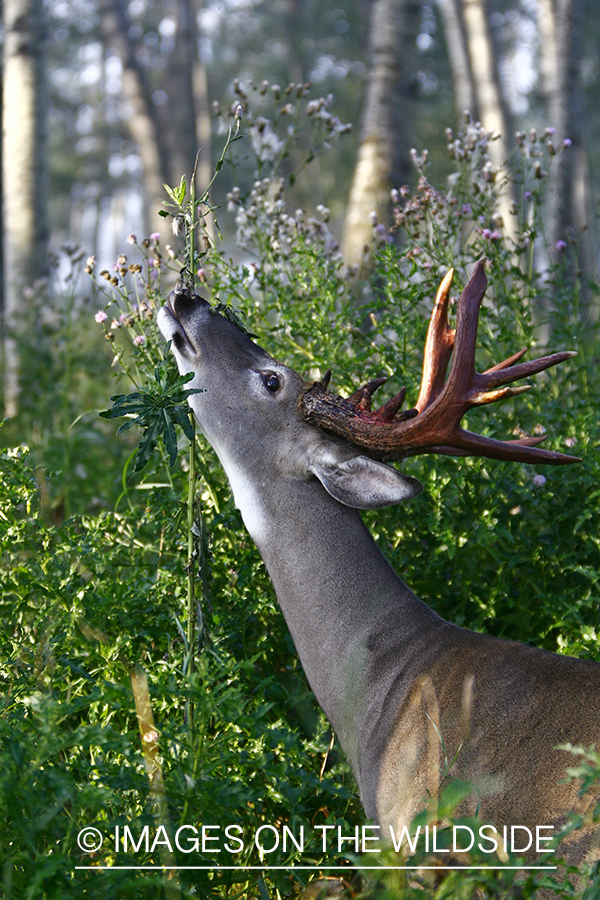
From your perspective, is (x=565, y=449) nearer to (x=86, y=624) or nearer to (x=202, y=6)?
(x=86, y=624)

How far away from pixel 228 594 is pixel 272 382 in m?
0.82

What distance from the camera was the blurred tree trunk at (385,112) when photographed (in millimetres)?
6035

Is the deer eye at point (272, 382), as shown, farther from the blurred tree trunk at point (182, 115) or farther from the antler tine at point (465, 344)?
the blurred tree trunk at point (182, 115)

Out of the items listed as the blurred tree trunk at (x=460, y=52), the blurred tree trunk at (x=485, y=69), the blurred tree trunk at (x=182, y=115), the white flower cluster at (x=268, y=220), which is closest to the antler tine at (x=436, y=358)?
the white flower cluster at (x=268, y=220)

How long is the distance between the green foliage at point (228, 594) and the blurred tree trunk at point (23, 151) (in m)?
3.89

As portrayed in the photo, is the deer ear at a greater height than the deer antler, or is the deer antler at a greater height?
the deer antler

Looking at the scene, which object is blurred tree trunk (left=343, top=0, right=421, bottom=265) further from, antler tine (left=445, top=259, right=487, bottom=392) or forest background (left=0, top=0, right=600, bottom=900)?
antler tine (left=445, top=259, right=487, bottom=392)

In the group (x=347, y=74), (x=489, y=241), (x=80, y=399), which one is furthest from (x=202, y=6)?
(x=489, y=241)

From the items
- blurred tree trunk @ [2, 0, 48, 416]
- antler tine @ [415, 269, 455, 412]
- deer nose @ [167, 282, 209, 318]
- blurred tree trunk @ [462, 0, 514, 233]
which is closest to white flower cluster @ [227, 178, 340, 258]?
deer nose @ [167, 282, 209, 318]

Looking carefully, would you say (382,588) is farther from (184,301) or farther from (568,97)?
(568,97)

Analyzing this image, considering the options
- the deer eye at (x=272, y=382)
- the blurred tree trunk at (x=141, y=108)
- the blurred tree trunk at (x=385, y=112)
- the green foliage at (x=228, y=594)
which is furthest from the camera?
the blurred tree trunk at (x=141, y=108)

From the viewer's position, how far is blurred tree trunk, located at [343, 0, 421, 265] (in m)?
6.04

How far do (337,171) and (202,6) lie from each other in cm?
714

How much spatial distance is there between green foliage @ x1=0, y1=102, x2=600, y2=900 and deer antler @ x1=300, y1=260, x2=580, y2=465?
0.50 m
